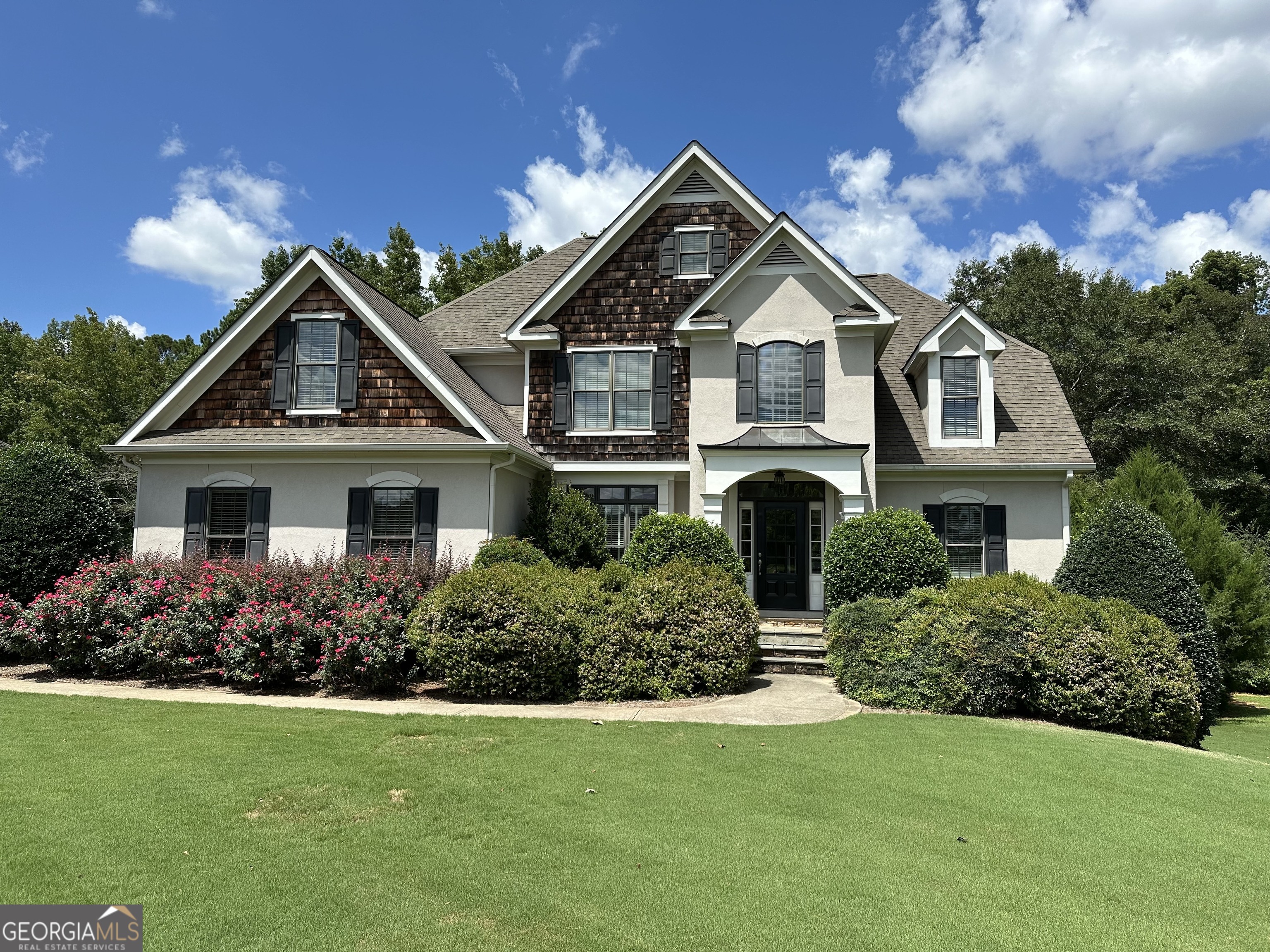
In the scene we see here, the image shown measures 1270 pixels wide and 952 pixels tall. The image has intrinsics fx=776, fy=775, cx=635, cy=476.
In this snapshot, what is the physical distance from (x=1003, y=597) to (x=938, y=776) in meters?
4.40

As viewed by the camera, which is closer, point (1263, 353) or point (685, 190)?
point (685, 190)

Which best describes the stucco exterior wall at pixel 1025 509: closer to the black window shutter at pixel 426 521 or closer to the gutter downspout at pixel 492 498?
the gutter downspout at pixel 492 498

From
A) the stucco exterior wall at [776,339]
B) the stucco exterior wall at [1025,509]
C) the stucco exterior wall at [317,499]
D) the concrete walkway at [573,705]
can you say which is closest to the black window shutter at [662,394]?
the stucco exterior wall at [776,339]

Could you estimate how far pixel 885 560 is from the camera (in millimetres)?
13391

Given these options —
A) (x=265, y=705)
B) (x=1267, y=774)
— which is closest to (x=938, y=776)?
(x=1267, y=774)

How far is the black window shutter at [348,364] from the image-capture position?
15703 millimetres

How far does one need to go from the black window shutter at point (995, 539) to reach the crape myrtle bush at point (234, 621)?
11.0 meters

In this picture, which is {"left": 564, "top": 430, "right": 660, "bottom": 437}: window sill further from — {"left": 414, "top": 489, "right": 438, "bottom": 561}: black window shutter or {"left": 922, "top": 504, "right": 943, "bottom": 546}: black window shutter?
{"left": 922, "top": 504, "right": 943, "bottom": 546}: black window shutter

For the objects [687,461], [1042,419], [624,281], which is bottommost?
[687,461]

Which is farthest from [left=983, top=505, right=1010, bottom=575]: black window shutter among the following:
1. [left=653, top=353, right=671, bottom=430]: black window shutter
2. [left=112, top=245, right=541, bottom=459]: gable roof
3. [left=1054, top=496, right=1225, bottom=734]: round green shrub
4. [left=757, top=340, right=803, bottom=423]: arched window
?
[left=112, top=245, right=541, bottom=459]: gable roof

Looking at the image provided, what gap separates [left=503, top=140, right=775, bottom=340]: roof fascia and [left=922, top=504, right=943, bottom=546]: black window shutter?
7.14 metres

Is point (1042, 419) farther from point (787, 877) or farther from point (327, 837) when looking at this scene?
point (327, 837)

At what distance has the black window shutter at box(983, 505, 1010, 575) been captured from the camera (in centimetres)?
1612

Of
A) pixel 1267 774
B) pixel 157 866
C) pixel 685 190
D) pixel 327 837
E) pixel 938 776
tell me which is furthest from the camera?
pixel 685 190
